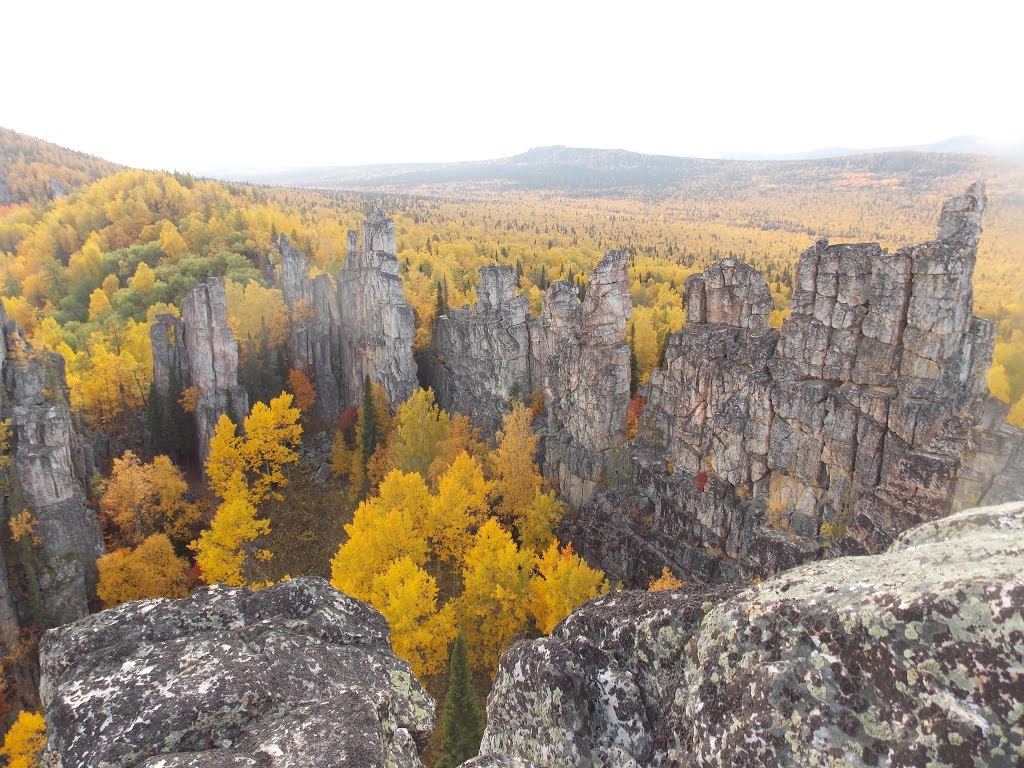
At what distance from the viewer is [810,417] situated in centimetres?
3180

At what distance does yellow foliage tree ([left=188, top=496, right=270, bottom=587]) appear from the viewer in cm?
3619

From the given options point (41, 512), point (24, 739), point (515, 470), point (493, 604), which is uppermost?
point (41, 512)

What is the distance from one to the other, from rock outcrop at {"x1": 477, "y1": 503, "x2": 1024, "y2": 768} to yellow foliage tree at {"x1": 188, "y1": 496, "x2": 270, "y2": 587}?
109ft

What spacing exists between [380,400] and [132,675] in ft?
149

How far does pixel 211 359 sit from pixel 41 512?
17.3m

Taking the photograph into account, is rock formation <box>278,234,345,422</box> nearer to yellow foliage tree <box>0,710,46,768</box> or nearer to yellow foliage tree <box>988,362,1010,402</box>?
yellow foliage tree <box>0,710,46,768</box>

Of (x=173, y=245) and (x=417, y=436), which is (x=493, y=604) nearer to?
(x=417, y=436)

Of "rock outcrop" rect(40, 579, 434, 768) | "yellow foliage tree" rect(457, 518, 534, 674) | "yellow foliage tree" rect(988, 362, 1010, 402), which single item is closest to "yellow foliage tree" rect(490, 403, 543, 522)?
"yellow foliage tree" rect(457, 518, 534, 674)

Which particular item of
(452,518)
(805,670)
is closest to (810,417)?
(452,518)

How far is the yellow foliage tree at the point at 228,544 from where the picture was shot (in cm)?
3619

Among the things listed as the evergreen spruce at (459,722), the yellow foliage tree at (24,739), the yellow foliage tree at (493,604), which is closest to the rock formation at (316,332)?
the yellow foliage tree at (493,604)

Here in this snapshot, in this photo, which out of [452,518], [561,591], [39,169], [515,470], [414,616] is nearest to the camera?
[414,616]

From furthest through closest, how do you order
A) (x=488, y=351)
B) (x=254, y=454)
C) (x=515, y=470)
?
1. (x=488, y=351)
2. (x=254, y=454)
3. (x=515, y=470)

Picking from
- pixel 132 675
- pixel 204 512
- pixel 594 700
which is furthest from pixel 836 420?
pixel 204 512
